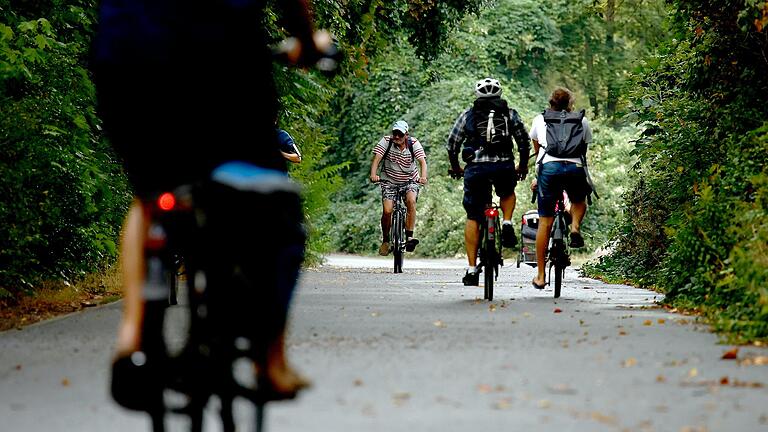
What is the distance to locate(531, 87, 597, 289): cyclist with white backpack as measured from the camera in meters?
14.2

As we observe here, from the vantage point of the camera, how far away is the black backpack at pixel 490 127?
14133 mm

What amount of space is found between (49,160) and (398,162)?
10100mm

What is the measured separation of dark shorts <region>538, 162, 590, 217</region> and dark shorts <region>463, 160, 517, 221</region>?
28 cm

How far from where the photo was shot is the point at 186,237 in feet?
16.8

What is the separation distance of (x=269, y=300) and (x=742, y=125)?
28.1 feet

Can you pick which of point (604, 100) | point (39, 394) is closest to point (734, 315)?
point (39, 394)

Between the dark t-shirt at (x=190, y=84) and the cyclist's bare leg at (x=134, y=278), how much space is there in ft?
0.69

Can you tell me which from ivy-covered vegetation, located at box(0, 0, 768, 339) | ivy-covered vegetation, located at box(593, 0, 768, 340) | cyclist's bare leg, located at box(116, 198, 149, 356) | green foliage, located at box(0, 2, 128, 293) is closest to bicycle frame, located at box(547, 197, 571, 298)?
ivy-covered vegetation, located at box(593, 0, 768, 340)

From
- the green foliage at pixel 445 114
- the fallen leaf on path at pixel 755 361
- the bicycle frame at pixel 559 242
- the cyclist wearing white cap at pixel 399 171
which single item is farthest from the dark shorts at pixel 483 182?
the green foliage at pixel 445 114

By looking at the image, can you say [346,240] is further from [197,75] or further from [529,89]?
[197,75]

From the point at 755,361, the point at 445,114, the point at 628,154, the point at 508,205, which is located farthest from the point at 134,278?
the point at 445,114

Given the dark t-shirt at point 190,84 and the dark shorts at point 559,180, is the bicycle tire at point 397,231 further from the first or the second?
the dark t-shirt at point 190,84

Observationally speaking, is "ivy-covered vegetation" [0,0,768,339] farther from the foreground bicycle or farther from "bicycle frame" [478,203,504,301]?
the foreground bicycle

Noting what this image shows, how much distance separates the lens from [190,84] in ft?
16.7
